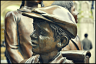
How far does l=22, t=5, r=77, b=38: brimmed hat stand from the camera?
5.54 feet

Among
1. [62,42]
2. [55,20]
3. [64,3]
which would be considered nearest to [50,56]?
[62,42]

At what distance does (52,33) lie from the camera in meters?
1.79

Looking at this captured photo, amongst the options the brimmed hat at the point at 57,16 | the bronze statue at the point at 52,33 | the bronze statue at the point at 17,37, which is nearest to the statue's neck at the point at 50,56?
the bronze statue at the point at 52,33

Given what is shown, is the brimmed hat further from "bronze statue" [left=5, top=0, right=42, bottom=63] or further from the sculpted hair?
"bronze statue" [left=5, top=0, right=42, bottom=63]

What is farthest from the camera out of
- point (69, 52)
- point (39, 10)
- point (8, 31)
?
point (8, 31)

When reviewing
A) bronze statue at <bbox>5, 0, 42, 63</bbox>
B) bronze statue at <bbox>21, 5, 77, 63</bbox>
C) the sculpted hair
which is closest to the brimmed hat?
bronze statue at <bbox>21, 5, 77, 63</bbox>

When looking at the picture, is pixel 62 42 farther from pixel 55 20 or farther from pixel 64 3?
pixel 64 3

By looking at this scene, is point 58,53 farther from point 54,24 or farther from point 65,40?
point 54,24

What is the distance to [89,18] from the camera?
615 inches

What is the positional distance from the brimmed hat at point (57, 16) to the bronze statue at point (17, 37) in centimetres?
84

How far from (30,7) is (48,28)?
1114 mm

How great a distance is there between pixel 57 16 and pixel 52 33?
0.18 m

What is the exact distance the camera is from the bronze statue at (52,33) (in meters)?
1.72

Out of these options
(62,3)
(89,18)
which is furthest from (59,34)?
(89,18)
